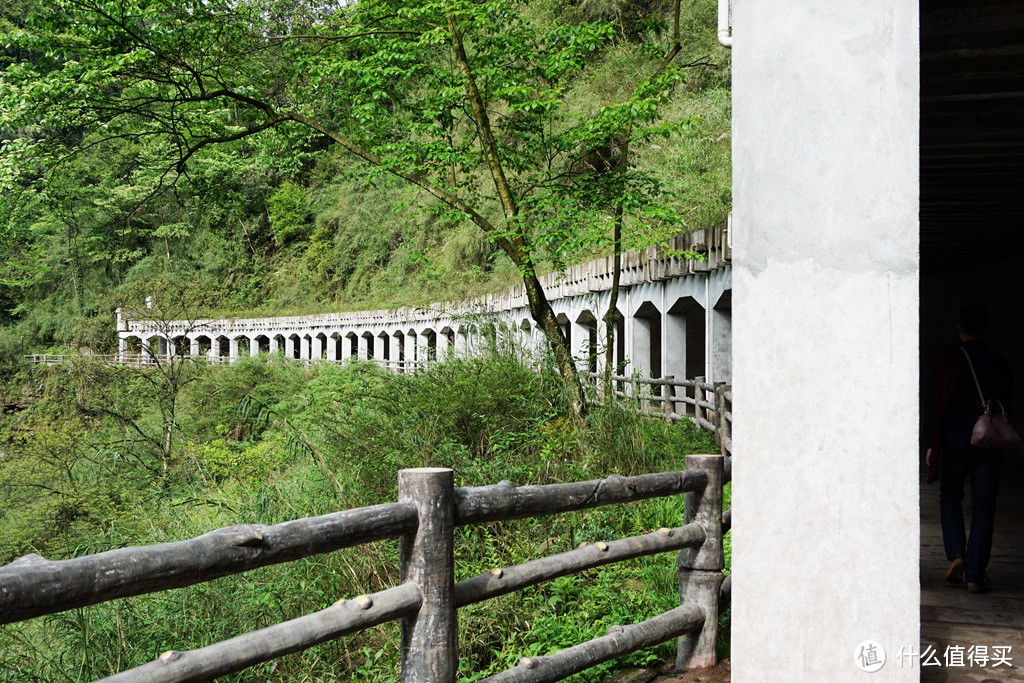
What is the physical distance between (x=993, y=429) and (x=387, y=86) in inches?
259

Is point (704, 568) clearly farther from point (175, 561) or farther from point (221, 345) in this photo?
point (221, 345)

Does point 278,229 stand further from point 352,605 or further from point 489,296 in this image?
point 352,605

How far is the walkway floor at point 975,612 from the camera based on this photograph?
3.92 metres

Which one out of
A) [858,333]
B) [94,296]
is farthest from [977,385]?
[94,296]

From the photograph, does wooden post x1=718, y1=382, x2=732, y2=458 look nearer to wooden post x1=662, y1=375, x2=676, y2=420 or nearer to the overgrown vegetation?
the overgrown vegetation

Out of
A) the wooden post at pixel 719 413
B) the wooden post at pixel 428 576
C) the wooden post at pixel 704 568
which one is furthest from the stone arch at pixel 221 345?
the wooden post at pixel 428 576

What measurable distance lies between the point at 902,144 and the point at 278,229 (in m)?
57.3

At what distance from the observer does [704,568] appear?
13.2ft

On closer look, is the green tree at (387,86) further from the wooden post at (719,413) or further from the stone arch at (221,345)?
the stone arch at (221,345)

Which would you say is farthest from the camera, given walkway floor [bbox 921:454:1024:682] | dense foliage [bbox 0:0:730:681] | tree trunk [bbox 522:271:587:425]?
tree trunk [bbox 522:271:587:425]

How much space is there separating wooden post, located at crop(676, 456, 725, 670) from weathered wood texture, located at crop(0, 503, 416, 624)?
1720 mm

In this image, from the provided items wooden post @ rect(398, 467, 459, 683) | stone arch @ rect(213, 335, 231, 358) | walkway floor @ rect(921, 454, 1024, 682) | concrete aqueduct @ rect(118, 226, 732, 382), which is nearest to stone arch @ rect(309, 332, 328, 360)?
stone arch @ rect(213, 335, 231, 358)

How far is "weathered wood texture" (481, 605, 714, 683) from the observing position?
10.3 ft

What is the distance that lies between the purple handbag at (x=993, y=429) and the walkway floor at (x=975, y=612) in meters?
0.87
